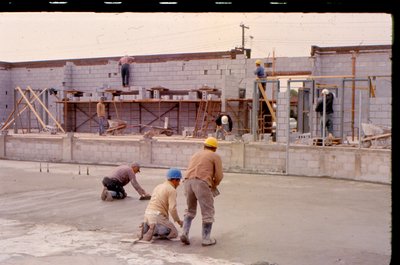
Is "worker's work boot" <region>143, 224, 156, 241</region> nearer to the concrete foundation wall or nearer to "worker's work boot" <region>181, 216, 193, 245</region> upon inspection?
"worker's work boot" <region>181, 216, 193, 245</region>

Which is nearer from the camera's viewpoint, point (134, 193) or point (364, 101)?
point (134, 193)

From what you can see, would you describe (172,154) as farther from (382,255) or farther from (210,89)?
(382,255)

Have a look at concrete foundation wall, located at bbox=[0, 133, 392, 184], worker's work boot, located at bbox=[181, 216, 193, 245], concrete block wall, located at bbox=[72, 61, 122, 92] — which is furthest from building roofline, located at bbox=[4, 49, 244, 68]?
worker's work boot, located at bbox=[181, 216, 193, 245]

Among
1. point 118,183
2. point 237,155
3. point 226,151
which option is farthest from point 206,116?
point 118,183

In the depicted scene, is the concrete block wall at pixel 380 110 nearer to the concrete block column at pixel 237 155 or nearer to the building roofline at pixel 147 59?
the concrete block column at pixel 237 155

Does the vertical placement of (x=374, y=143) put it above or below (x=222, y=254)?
above

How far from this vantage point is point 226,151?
1504cm

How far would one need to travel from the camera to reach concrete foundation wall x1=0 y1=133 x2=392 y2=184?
12.9m

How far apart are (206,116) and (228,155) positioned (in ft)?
30.5

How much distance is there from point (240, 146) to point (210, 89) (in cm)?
882

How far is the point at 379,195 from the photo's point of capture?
36.0 ft
